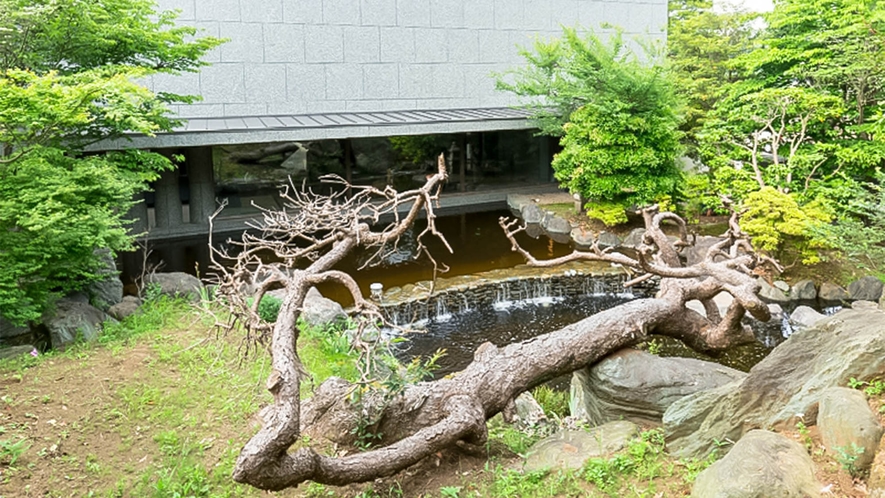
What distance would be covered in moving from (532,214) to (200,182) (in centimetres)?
785

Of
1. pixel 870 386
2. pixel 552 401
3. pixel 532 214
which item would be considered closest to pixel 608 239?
pixel 532 214

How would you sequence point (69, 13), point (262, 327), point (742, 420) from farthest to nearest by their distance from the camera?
point (69, 13)
point (262, 327)
point (742, 420)

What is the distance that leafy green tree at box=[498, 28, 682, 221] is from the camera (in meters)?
12.7

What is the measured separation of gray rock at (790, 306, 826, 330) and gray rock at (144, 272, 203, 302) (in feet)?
27.6

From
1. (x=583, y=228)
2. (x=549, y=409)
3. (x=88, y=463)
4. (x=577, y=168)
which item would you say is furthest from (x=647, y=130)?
(x=88, y=463)

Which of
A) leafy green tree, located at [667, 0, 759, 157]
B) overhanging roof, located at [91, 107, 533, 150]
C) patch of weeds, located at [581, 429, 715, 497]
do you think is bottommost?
patch of weeds, located at [581, 429, 715, 497]

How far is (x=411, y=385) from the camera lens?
4.77 meters

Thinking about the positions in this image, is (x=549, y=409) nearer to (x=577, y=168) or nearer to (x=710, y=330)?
(x=710, y=330)

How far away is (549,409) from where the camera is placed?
657 centimetres

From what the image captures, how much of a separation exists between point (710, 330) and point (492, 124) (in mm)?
9603

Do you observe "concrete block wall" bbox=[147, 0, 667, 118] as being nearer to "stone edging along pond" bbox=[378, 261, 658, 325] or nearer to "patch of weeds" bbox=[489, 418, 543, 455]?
"stone edging along pond" bbox=[378, 261, 658, 325]

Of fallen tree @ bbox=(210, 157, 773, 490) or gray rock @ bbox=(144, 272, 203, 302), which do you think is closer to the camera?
fallen tree @ bbox=(210, 157, 773, 490)

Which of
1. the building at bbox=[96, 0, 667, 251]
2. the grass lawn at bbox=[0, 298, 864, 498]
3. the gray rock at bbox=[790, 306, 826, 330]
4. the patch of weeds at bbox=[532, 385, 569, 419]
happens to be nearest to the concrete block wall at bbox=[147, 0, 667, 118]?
the building at bbox=[96, 0, 667, 251]

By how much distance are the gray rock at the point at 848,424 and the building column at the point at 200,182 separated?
42.7 feet
